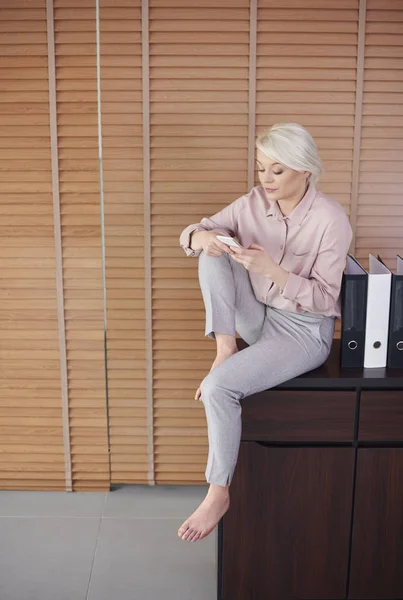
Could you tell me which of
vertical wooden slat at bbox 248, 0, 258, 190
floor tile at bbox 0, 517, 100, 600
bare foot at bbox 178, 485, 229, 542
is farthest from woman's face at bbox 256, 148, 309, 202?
floor tile at bbox 0, 517, 100, 600

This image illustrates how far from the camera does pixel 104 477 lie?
2.79m

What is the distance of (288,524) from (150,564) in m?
0.51

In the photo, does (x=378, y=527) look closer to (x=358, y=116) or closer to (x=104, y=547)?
(x=104, y=547)

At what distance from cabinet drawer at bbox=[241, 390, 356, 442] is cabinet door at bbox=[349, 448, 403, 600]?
10 cm

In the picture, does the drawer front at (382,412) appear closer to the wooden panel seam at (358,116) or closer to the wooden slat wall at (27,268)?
the wooden panel seam at (358,116)

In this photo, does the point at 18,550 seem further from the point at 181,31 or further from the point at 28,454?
the point at 181,31

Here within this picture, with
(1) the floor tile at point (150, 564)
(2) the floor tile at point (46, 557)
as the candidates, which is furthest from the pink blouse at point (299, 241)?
(2) the floor tile at point (46, 557)

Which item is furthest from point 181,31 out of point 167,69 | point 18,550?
point 18,550

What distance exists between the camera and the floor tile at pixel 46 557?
87.6 inches

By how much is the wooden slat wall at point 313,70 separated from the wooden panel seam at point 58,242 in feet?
2.17

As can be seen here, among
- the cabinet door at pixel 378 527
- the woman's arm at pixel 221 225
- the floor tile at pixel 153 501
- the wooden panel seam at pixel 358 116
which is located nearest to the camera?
the cabinet door at pixel 378 527

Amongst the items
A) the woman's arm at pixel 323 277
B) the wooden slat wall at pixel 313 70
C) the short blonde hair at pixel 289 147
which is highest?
the wooden slat wall at pixel 313 70

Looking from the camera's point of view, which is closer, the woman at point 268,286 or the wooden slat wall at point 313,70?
the woman at point 268,286

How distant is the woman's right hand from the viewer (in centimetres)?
204
